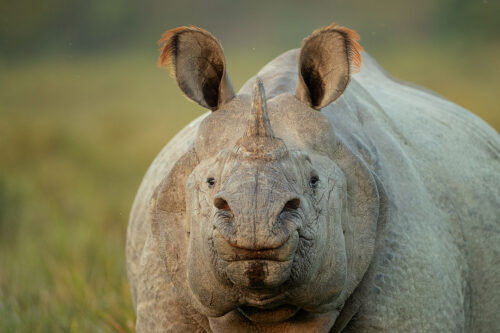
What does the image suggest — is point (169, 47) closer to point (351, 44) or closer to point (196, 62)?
point (196, 62)

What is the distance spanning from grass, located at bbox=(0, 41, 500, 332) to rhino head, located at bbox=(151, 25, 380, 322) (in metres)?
2.16

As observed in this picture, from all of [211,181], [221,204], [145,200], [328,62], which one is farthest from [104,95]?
[221,204]

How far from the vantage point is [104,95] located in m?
20.3

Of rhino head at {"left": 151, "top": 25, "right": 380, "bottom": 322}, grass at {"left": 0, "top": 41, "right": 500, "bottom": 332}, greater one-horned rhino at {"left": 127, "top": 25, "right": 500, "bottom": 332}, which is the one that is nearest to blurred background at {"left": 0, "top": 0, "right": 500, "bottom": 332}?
grass at {"left": 0, "top": 41, "right": 500, "bottom": 332}

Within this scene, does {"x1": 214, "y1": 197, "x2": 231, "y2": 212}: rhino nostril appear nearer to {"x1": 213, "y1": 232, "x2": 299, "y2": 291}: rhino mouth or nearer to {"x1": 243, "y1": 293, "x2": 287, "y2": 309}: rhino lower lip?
{"x1": 213, "y1": 232, "x2": 299, "y2": 291}: rhino mouth

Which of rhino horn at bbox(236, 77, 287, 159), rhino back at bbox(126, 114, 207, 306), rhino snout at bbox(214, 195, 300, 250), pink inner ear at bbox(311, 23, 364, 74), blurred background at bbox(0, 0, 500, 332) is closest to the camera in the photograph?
rhino snout at bbox(214, 195, 300, 250)

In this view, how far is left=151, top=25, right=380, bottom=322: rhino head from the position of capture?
114 inches

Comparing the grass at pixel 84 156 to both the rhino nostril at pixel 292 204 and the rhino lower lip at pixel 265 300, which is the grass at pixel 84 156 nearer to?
the rhino lower lip at pixel 265 300

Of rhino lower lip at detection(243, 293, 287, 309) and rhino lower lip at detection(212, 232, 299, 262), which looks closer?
rhino lower lip at detection(212, 232, 299, 262)

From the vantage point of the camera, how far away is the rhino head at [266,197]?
9.54ft

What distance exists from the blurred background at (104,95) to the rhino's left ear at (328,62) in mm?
2365

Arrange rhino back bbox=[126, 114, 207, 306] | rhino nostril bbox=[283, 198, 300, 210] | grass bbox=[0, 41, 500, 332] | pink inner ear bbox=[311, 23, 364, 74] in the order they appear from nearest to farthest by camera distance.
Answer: rhino nostril bbox=[283, 198, 300, 210]
pink inner ear bbox=[311, 23, 364, 74]
rhino back bbox=[126, 114, 207, 306]
grass bbox=[0, 41, 500, 332]

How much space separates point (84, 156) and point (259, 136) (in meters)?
10.4

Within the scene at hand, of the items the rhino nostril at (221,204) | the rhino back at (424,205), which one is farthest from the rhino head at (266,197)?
the rhino back at (424,205)
